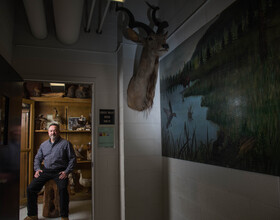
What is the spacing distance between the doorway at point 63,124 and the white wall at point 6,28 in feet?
5.75

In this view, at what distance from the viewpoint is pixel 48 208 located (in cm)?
400

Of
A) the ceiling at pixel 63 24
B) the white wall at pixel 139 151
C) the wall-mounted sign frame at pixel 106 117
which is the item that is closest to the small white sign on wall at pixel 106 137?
the wall-mounted sign frame at pixel 106 117

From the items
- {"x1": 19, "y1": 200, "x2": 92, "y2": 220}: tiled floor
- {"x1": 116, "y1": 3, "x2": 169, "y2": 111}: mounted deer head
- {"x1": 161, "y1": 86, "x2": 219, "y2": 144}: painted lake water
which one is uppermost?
{"x1": 116, "y1": 3, "x2": 169, "y2": 111}: mounted deer head

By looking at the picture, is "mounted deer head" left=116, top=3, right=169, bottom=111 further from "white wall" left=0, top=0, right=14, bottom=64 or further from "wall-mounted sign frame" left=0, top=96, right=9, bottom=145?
"wall-mounted sign frame" left=0, top=96, right=9, bottom=145

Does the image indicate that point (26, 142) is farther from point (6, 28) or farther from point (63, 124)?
point (6, 28)

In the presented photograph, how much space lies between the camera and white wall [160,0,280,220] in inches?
58.7

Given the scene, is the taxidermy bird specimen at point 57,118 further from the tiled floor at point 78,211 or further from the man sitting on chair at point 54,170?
the tiled floor at point 78,211

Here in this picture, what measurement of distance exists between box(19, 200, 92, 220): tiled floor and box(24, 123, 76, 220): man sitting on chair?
513mm

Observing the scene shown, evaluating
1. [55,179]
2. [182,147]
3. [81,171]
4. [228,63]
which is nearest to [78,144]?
[81,171]

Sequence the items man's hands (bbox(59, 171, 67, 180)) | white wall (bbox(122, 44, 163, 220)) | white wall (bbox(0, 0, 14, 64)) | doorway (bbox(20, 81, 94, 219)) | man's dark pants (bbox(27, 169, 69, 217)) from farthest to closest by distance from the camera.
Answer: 1. doorway (bbox(20, 81, 94, 219))
2. man's hands (bbox(59, 171, 67, 180))
3. man's dark pants (bbox(27, 169, 69, 217))
4. white wall (bbox(122, 44, 163, 220))
5. white wall (bbox(0, 0, 14, 64))

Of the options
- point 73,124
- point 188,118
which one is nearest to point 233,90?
point 188,118

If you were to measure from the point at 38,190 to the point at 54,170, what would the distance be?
0.40m

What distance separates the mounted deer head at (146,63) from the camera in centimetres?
269

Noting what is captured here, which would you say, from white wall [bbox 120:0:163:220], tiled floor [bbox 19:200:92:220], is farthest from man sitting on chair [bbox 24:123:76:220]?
white wall [bbox 120:0:163:220]
